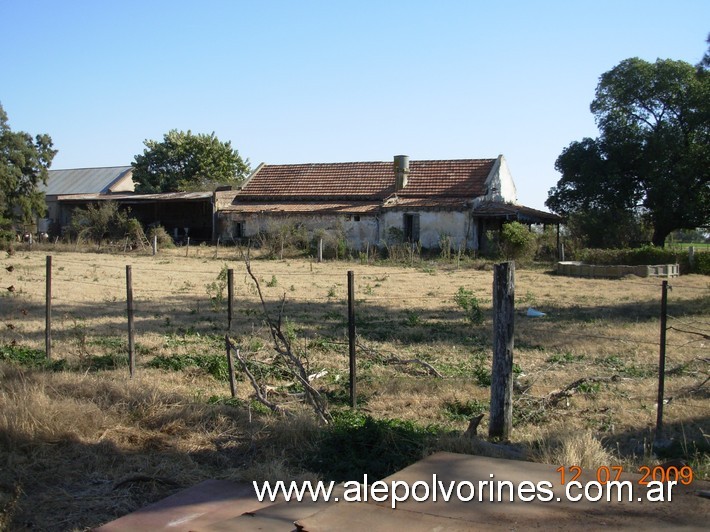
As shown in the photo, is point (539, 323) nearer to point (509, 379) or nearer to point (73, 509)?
point (509, 379)

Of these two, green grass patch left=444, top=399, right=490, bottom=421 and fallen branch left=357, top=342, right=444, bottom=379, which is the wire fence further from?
green grass patch left=444, top=399, right=490, bottom=421

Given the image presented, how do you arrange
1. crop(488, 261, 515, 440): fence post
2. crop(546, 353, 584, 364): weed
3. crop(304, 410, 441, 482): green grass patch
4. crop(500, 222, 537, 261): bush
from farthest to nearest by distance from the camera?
crop(500, 222, 537, 261): bush
crop(546, 353, 584, 364): weed
crop(488, 261, 515, 440): fence post
crop(304, 410, 441, 482): green grass patch

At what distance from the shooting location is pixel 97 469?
545 cm

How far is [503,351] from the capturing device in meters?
6.67

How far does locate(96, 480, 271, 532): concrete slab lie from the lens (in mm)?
4168

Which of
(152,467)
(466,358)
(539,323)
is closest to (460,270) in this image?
(539,323)

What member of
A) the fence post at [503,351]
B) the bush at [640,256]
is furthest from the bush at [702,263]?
the fence post at [503,351]

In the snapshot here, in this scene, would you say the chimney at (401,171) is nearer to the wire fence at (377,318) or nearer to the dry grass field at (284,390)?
the wire fence at (377,318)

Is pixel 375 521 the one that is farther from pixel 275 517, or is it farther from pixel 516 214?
pixel 516 214

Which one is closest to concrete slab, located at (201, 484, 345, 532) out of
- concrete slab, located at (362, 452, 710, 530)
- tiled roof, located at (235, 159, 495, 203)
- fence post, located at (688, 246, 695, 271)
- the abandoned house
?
concrete slab, located at (362, 452, 710, 530)

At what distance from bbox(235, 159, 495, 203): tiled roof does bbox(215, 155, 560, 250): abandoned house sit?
59mm

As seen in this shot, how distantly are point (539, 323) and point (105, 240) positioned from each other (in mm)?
32553

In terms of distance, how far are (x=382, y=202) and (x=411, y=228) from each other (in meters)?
3.18

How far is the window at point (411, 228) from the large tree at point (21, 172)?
2363 centimetres
